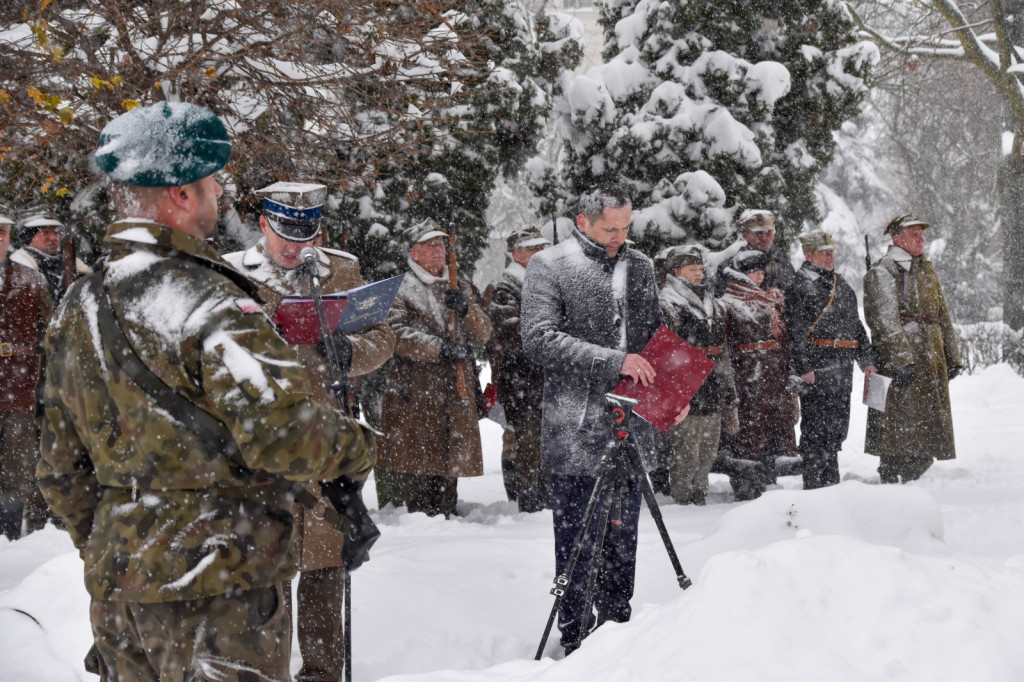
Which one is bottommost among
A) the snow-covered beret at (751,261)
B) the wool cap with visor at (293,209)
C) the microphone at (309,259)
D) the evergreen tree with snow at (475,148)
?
the microphone at (309,259)

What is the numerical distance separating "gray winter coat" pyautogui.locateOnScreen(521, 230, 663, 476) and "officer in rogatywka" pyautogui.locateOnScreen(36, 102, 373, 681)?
2230 millimetres

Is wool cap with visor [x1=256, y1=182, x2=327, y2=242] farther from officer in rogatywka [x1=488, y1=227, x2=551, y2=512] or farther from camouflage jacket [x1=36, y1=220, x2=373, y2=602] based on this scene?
officer in rogatywka [x1=488, y1=227, x2=551, y2=512]

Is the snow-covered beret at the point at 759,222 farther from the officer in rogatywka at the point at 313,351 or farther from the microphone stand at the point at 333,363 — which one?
the microphone stand at the point at 333,363

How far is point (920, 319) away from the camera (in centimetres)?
823

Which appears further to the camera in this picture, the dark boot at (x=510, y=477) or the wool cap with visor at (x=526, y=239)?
the dark boot at (x=510, y=477)

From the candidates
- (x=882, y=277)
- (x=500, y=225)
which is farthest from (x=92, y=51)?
(x=500, y=225)

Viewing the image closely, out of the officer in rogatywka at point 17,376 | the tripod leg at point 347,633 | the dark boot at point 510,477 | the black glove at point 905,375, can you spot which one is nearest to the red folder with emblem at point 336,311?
the tripod leg at point 347,633

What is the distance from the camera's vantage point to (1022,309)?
14.6m

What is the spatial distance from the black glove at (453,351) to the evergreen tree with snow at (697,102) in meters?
3.01

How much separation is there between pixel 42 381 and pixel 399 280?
1.72m

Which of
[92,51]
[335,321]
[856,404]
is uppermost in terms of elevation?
[92,51]

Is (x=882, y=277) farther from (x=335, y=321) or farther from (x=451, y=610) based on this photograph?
(x=335, y=321)

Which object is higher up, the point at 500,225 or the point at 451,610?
the point at 500,225

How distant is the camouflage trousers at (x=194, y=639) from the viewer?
2168mm
